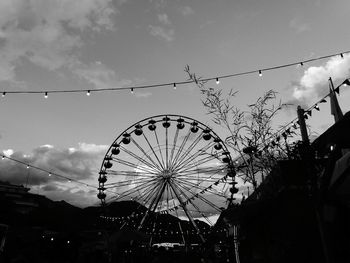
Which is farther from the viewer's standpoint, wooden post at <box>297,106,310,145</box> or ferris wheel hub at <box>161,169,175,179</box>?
ferris wheel hub at <box>161,169,175,179</box>

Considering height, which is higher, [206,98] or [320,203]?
[206,98]

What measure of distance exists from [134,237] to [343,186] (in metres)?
8.88

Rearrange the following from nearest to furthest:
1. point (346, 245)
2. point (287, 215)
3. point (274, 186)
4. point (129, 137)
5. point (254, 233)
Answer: point (346, 245) < point (274, 186) < point (287, 215) < point (254, 233) < point (129, 137)

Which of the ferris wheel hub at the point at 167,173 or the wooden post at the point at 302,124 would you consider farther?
the ferris wheel hub at the point at 167,173

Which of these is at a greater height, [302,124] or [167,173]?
[167,173]

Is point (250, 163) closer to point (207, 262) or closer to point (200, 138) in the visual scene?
point (207, 262)

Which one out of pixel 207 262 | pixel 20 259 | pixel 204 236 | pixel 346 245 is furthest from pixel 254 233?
pixel 20 259

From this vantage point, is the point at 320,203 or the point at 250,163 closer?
the point at 320,203

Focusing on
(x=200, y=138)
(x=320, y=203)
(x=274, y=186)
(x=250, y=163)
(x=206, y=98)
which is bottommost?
(x=320, y=203)

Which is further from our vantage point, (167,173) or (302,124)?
(167,173)

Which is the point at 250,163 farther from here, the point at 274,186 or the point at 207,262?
the point at 207,262

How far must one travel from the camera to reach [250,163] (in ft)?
25.9

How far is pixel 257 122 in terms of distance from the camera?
7688mm

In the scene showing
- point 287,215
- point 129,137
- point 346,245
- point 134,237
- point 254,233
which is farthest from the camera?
point 129,137
